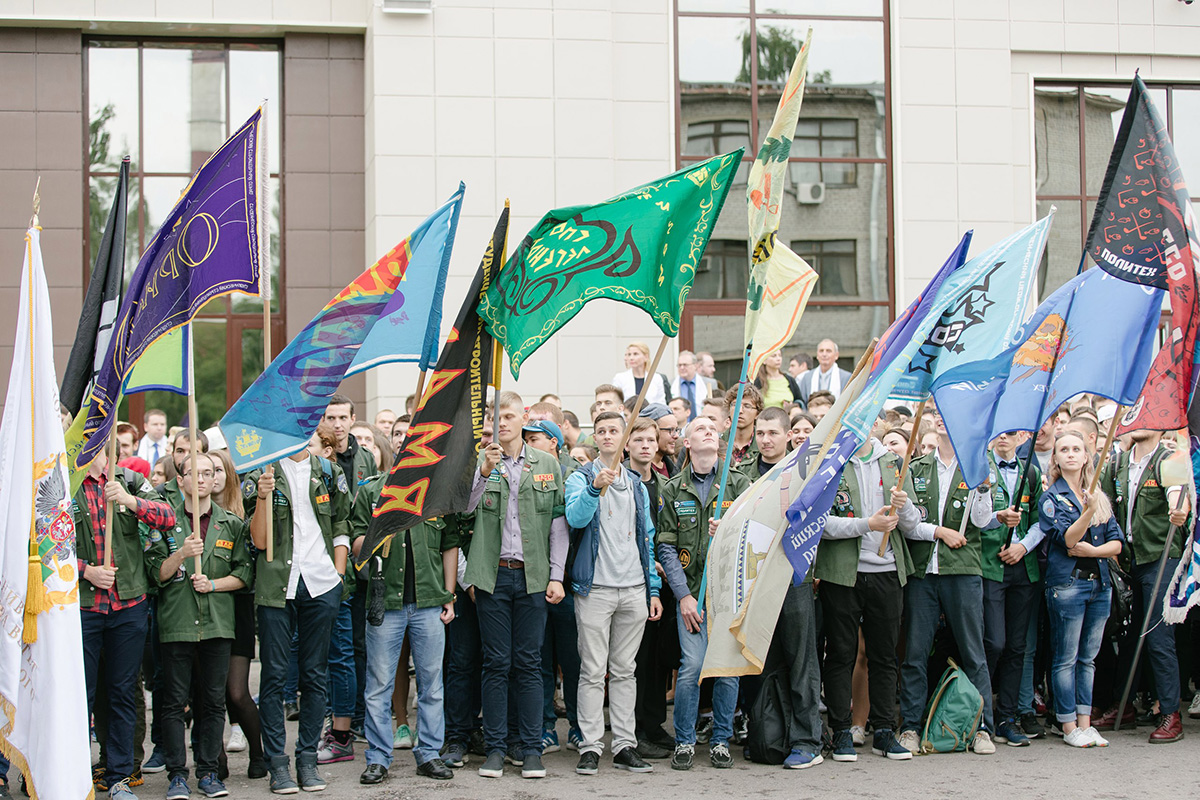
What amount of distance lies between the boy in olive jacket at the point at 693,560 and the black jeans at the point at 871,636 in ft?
2.23

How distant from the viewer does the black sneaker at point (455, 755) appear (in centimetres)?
802

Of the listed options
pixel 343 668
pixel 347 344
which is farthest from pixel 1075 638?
pixel 347 344

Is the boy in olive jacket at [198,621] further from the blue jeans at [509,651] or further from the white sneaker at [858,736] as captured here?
the white sneaker at [858,736]

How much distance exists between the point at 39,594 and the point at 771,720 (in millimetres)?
4324

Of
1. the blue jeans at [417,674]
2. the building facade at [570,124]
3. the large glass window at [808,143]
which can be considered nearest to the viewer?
the blue jeans at [417,674]

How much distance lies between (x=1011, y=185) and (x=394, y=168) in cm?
826

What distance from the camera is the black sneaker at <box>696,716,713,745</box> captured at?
8.91 m

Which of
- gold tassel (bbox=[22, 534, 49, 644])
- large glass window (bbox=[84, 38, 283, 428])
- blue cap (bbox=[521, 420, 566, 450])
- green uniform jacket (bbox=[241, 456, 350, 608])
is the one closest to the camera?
gold tassel (bbox=[22, 534, 49, 644])

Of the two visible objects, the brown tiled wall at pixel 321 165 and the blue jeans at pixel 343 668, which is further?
the brown tiled wall at pixel 321 165

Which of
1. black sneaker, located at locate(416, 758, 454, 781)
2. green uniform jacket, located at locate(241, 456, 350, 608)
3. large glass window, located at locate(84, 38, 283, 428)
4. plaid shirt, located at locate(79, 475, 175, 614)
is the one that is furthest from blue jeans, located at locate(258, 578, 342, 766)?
large glass window, located at locate(84, 38, 283, 428)

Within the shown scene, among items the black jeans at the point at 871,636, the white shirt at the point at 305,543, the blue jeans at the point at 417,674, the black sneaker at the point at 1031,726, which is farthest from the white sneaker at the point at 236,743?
the black sneaker at the point at 1031,726

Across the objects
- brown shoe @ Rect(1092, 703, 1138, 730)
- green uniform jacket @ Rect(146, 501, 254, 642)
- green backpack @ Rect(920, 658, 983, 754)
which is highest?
green uniform jacket @ Rect(146, 501, 254, 642)

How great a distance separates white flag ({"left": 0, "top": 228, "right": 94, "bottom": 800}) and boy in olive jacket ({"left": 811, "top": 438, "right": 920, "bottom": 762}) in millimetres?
4416

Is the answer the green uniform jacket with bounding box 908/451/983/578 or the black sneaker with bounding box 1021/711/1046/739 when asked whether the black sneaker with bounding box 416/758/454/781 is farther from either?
the black sneaker with bounding box 1021/711/1046/739
